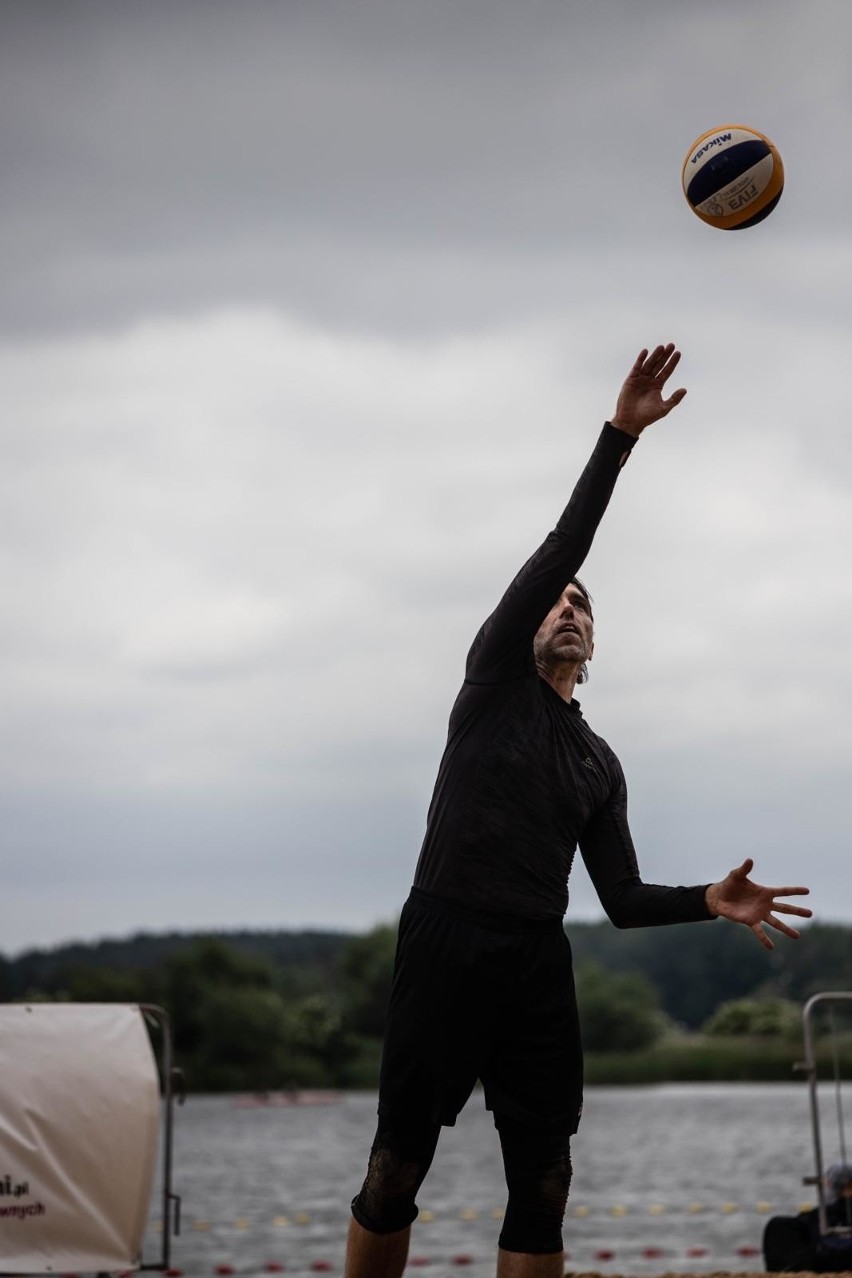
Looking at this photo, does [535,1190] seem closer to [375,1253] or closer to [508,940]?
[375,1253]

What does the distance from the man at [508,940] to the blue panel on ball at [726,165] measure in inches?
76.8

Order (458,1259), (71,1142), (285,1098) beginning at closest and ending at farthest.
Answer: (71,1142) < (458,1259) < (285,1098)

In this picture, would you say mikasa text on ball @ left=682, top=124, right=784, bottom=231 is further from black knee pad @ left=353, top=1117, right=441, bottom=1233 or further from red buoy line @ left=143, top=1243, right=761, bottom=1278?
red buoy line @ left=143, top=1243, right=761, bottom=1278

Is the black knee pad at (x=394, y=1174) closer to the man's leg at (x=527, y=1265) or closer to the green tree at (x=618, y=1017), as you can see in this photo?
the man's leg at (x=527, y=1265)

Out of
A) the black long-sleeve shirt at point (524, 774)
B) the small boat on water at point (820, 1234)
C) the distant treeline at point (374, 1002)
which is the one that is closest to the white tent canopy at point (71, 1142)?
the small boat on water at point (820, 1234)

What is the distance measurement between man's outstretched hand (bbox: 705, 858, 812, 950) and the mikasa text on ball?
9.75ft

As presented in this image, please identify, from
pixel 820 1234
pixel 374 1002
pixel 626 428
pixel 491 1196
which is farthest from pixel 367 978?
pixel 626 428

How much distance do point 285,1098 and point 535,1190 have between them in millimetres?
85123

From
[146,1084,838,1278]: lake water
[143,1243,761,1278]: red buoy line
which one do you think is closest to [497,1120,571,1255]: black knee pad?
[146,1084,838,1278]: lake water

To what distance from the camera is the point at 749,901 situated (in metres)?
4.94

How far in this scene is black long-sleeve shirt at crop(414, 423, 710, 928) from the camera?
Answer: 4.87 m

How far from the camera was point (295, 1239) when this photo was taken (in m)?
14.8

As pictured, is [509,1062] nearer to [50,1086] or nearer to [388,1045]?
[388,1045]

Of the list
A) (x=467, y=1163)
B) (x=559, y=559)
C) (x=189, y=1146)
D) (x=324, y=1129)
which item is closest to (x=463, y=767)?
(x=559, y=559)
